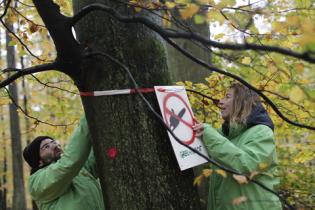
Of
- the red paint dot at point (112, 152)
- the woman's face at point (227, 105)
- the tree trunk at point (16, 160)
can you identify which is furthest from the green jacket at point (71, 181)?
the tree trunk at point (16, 160)

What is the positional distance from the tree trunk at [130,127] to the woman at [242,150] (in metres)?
0.27

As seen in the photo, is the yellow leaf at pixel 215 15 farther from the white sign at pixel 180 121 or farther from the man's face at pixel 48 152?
the man's face at pixel 48 152

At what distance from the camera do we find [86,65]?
2338mm

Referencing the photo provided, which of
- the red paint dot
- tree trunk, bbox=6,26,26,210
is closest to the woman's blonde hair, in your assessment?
the red paint dot

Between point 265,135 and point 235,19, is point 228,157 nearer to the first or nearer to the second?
point 265,135

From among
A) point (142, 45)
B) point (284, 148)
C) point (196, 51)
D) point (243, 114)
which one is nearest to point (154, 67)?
point (142, 45)

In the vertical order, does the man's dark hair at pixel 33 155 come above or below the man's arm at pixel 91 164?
above

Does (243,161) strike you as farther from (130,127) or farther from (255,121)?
(130,127)

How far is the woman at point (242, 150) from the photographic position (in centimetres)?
242

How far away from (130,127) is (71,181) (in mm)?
913

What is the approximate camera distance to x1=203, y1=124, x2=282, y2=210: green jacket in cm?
241

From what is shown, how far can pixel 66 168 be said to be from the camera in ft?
8.41

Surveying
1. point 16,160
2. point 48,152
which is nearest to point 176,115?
point 48,152

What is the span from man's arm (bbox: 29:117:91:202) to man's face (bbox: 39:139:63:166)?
39 centimetres
